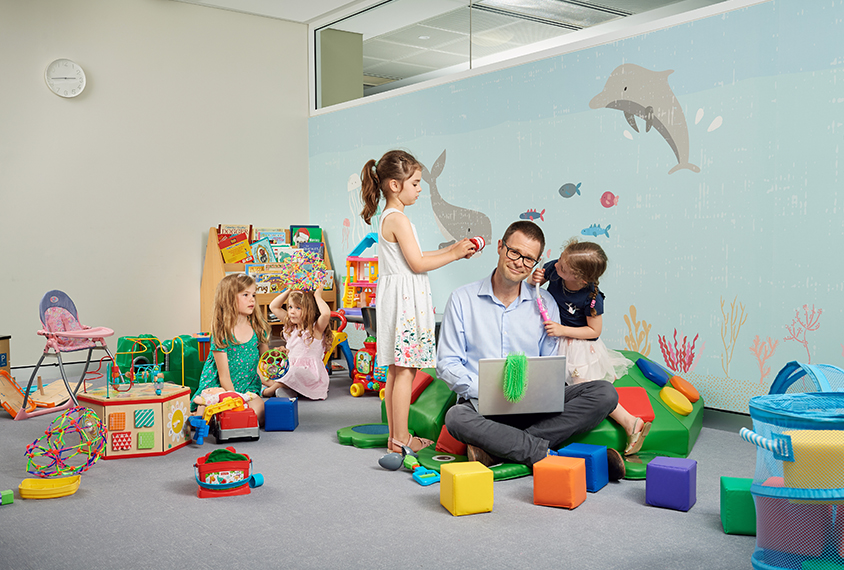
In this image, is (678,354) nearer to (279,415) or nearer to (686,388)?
(686,388)

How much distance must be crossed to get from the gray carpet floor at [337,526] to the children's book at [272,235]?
10.3ft

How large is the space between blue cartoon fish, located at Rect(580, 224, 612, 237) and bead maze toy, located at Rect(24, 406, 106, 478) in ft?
9.19

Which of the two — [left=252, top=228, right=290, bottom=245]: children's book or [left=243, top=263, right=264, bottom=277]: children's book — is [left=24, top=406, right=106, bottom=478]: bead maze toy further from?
[left=252, top=228, right=290, bottom=245]: children's book

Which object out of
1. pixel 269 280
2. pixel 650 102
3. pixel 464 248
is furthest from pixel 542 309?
pixel 269 280

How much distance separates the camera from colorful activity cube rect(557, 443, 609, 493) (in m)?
2.67

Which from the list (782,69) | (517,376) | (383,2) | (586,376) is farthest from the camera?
(383,2)

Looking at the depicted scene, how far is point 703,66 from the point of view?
3.73m

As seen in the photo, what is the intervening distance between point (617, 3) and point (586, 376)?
2.24 m

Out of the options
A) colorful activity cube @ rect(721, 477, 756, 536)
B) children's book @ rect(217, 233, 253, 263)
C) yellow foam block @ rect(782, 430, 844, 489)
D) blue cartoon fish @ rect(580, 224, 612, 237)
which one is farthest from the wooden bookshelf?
yellow foam block @ rect(782, 430, 844, 489)

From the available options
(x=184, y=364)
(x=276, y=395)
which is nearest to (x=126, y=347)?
(x=184, y=364)

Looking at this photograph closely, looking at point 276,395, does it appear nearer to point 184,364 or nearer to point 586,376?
point 184,364

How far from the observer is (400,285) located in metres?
3.12

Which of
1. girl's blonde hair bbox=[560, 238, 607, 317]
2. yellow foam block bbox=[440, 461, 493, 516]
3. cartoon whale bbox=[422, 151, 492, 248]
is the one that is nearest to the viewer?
yellow foam block bbox=[440, 461, 493, 516]

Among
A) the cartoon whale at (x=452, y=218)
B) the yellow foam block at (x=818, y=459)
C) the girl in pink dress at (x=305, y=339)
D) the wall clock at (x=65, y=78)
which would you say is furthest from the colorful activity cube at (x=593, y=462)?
the wall clock at (x=65, y=78)
